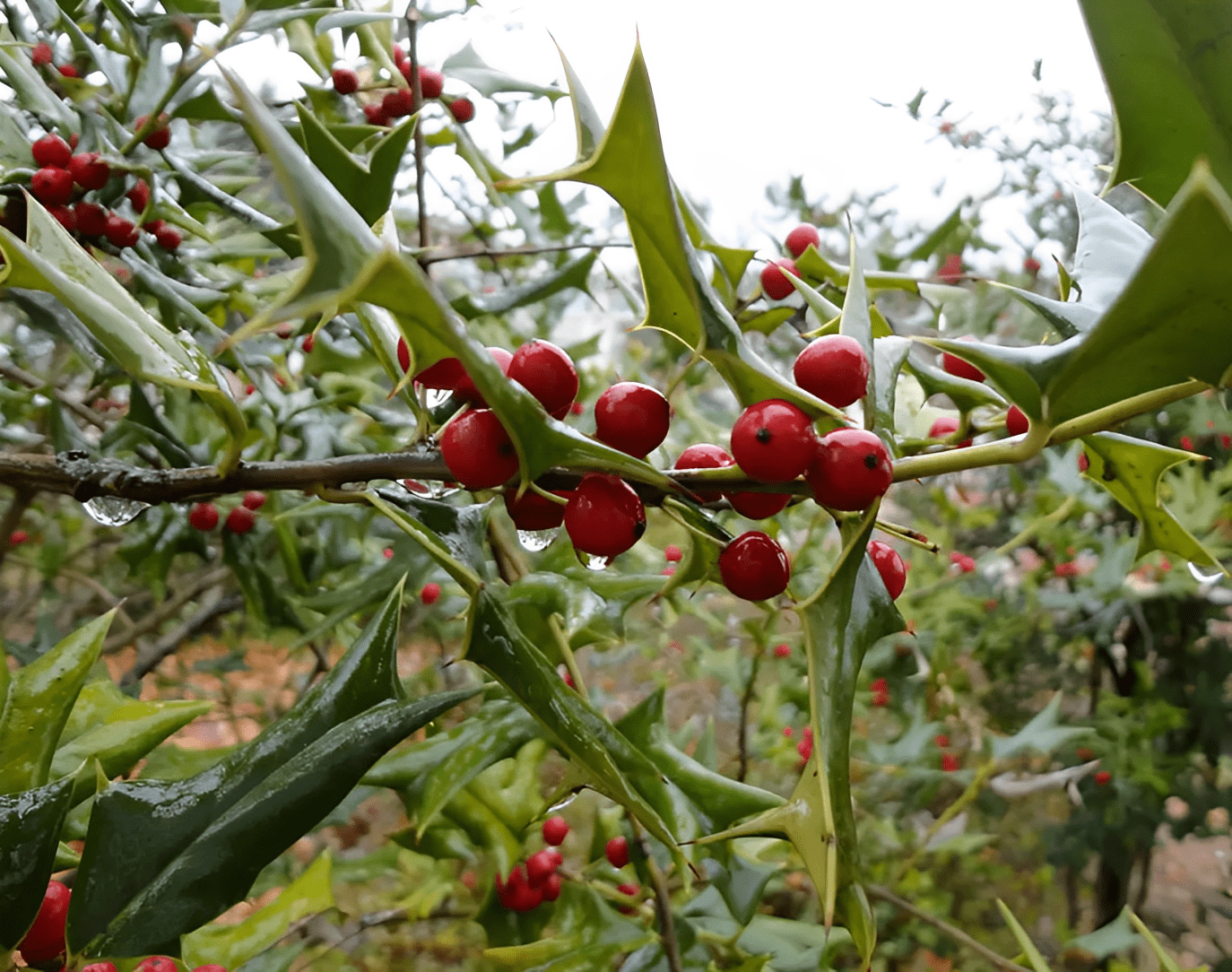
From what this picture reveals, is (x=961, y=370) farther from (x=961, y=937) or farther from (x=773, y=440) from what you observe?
(x=961, y=937)

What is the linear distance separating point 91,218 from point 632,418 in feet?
2.74

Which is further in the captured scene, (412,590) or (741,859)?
(412,590)

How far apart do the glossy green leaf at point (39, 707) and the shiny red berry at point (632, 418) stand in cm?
33

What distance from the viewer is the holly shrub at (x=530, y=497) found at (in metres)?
0.38

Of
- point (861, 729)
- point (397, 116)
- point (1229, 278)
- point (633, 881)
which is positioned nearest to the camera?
point (1229, 278)

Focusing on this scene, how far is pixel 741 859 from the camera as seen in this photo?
0.93 m

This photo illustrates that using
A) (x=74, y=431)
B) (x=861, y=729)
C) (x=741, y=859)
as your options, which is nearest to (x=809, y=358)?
(x=741, y=859)

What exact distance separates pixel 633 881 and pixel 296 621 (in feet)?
2.21

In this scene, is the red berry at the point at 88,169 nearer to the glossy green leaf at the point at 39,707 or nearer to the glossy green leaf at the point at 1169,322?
the glossy green leaf at the point at 39,707

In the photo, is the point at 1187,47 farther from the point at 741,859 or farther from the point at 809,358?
the point at 741,859

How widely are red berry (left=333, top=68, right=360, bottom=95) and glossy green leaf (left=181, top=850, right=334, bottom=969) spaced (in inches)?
40.3

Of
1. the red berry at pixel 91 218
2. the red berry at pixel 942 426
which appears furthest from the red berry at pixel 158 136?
the red berry at pixel 942 426

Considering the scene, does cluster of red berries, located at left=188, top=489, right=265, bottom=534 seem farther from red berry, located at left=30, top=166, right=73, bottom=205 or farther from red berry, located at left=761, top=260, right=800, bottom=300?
red berry, located at left=761, top=260, right=800, bottom=300

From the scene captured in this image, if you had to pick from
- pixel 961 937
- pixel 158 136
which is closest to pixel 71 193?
pixel 158 136
